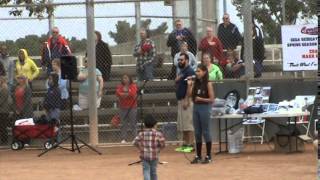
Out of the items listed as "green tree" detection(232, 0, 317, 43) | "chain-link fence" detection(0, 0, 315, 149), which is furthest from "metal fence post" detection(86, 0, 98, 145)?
"green tree" detection(232, 0, 317, 43)

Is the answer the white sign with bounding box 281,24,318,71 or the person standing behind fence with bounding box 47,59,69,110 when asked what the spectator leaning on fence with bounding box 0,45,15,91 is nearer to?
the person standing behind fence with bounding box 47,59,69,110

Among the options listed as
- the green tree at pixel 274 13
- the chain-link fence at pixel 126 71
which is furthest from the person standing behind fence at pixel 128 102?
the green tree at pixel 274 13

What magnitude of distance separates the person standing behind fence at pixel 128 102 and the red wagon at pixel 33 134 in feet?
5.42

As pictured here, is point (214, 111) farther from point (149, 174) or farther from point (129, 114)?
point (149, 174)

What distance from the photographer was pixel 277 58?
2233cm

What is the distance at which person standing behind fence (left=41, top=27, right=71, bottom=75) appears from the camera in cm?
1764

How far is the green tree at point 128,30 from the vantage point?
59.4 ft

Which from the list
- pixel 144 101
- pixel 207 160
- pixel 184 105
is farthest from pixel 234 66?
pixel 207 160

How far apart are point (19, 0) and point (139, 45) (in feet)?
10.7

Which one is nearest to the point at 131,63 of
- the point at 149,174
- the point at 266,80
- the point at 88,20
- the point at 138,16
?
Answer: the point at 138,16

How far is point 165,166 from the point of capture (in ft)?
43.1

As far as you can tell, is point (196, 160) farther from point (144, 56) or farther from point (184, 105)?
point (144, 56)

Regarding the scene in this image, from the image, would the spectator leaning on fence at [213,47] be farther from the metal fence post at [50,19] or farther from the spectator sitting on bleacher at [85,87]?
the metal fence post at [50,19]

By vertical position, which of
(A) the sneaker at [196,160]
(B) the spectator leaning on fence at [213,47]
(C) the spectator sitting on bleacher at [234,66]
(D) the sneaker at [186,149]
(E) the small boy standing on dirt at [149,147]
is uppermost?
(B) the spectator leaning on fence at [213,47]
